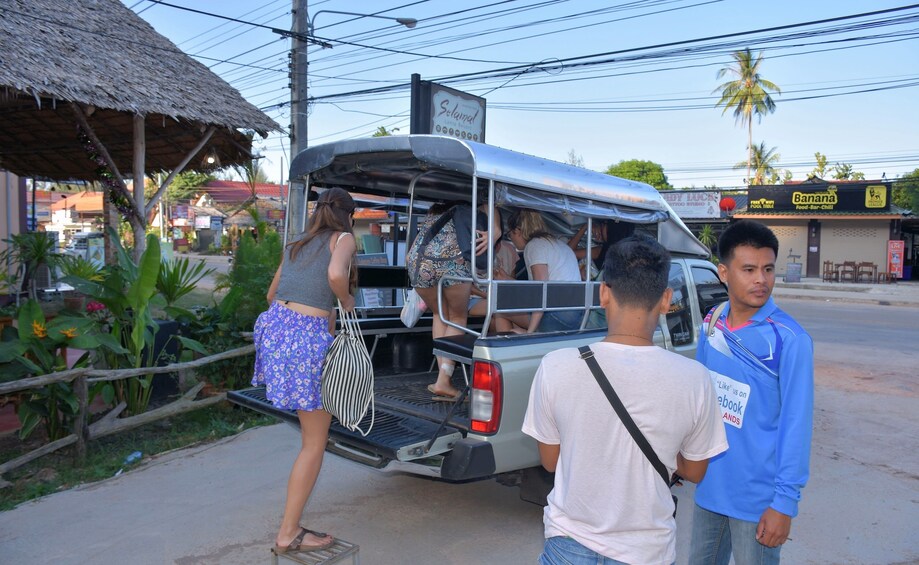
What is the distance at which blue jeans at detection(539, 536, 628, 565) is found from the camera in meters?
1.97

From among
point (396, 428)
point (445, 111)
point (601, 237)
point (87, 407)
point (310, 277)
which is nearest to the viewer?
point (310, 277)

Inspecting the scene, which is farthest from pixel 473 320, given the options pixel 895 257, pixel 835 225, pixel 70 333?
pixel 835 225

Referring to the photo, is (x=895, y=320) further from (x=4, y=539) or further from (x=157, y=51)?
(x=4, y=539)

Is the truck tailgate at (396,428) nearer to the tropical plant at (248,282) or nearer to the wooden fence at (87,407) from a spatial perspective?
the wooden fence at (87,407)

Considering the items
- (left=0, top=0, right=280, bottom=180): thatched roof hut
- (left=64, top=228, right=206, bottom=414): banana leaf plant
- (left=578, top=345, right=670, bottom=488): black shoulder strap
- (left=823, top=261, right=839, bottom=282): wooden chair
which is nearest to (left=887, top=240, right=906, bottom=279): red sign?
(left=823, top=261, right=839, bottom=282): wooden chair

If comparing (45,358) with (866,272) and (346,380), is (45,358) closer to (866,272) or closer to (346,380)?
(346,380)

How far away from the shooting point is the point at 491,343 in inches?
149

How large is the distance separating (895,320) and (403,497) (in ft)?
50.6

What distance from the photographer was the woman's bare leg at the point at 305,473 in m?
3.59

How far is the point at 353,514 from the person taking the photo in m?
4.55

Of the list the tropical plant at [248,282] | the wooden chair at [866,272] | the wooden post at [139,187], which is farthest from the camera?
the wooden chair at [866,272]

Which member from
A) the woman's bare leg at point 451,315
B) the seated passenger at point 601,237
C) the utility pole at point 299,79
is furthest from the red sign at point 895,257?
the woman's bare leg at point 451,315

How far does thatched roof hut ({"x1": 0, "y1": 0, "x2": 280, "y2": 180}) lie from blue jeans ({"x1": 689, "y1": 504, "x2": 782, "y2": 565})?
7.60 meters

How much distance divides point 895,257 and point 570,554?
3499 cm
